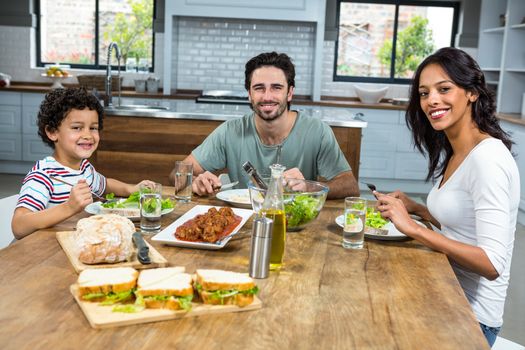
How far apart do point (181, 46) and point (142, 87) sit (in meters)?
0.68

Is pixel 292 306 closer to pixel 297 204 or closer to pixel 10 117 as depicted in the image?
pixel 297 204

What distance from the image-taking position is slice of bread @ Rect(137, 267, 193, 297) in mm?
1248

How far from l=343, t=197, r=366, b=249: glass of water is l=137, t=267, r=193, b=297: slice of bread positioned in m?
0.63

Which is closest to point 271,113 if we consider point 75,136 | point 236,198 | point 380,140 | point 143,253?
point 236,198

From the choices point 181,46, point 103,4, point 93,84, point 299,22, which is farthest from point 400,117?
point 103,4

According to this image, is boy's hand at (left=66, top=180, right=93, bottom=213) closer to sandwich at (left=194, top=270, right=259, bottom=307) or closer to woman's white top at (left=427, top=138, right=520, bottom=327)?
sandwich at (left=194, top=270, right=259, bottom=307)

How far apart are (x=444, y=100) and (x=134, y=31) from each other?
616cm

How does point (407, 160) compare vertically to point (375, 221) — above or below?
below

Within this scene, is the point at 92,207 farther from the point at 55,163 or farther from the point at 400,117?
the point at 400,117

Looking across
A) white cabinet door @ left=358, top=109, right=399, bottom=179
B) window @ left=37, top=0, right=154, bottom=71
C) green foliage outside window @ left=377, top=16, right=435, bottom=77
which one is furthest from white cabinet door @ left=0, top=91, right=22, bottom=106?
green foliage outside window @ left=377, top=16, right=435, bottom=77

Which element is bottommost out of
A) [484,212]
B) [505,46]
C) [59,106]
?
[484,212]

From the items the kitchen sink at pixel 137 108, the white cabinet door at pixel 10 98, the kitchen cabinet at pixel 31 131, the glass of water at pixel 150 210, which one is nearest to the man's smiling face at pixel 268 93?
the glass of water at pixel 150 210

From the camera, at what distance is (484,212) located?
1.80 m

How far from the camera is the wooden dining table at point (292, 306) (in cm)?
115
